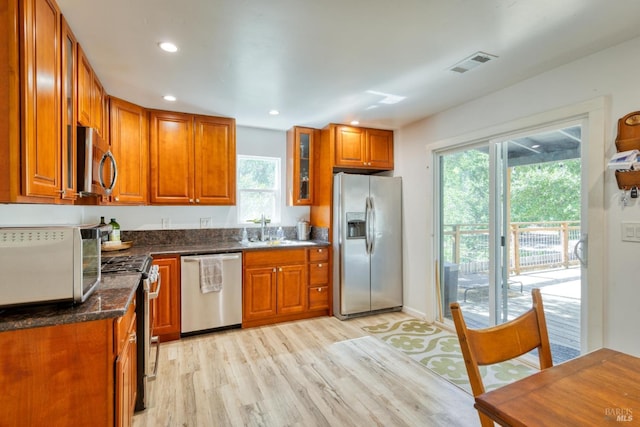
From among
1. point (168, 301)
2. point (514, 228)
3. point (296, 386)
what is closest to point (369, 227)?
point (514, 228)

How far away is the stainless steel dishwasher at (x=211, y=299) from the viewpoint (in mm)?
3137

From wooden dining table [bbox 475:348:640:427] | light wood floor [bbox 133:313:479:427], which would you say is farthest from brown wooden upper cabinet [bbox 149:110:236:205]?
wooden dining table [bbox 475:348:640:427]

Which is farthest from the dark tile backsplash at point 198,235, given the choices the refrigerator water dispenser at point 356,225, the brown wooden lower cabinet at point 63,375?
the brown wooden lower cabinet at point 63,375

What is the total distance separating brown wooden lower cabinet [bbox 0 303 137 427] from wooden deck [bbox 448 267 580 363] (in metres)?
3.00

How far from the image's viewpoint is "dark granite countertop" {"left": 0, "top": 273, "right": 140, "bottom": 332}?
48.4 inches

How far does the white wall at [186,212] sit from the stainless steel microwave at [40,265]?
118 centimetres

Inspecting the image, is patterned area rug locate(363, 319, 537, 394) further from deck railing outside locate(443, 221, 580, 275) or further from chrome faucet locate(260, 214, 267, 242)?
chrome faucet locate(260, 214, 267, 242)

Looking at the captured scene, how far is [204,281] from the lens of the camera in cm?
318

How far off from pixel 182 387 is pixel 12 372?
Answer: 4.23 ft

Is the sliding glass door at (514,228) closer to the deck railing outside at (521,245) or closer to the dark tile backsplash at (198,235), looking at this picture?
the deck railing outside at (521,245)

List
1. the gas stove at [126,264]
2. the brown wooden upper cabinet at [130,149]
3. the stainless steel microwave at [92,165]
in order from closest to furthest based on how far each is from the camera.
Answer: the stainless steel microwave at [92,165] → the gas stove at [126,264] → the brown wooden upper cabinet at [130,149]

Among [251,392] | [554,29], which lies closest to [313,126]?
[554,29]

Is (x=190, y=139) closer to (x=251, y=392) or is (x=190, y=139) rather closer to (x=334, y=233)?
(x=334, y=233)

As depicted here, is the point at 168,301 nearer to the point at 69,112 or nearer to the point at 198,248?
the point at 198,248
